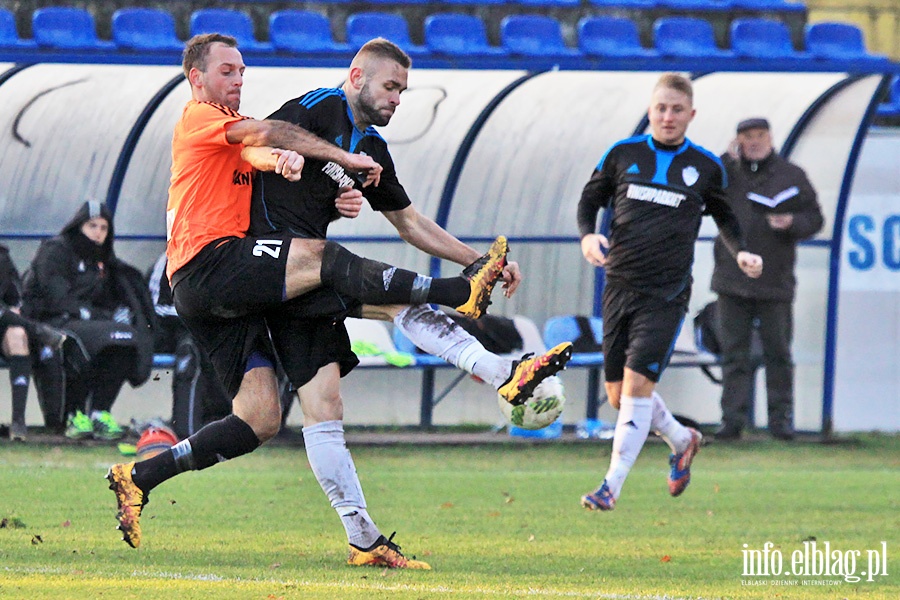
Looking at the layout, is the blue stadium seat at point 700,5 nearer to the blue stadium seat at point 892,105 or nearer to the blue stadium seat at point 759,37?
the blue stadium seat at point 759,37

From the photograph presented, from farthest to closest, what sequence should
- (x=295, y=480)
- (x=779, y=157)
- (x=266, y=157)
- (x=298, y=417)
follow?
1. (x=298, y=417)
2. (x=779, y=157)
3. (x=295, y=480)
4. (x=266, y=157)

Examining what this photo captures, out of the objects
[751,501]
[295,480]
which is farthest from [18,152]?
[751,501]

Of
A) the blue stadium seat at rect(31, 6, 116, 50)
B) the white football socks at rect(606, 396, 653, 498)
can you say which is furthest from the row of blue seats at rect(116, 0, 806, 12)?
the white football socks at rect(606, 396, 653, 498)

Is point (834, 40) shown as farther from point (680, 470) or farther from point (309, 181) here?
point (309, 181)

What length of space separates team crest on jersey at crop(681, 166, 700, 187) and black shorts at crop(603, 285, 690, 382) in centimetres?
56

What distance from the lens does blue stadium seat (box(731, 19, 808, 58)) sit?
15.4 metres

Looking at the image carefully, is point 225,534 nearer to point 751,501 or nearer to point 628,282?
point 628,282

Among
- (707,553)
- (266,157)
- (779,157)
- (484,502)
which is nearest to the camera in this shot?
(266,157)

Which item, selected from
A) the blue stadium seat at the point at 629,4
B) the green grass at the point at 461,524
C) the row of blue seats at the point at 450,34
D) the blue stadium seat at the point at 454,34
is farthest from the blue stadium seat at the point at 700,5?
the green grass at the point at 461,524

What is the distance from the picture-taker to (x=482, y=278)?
5.84 m

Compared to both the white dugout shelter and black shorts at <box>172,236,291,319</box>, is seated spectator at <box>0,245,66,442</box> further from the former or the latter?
black shorts at <box>172,236,291,319</box>

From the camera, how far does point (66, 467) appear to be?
9.84 metres

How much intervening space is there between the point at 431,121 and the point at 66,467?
4.51 metres

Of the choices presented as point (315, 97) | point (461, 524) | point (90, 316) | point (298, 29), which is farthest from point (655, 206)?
point (298, 29)
